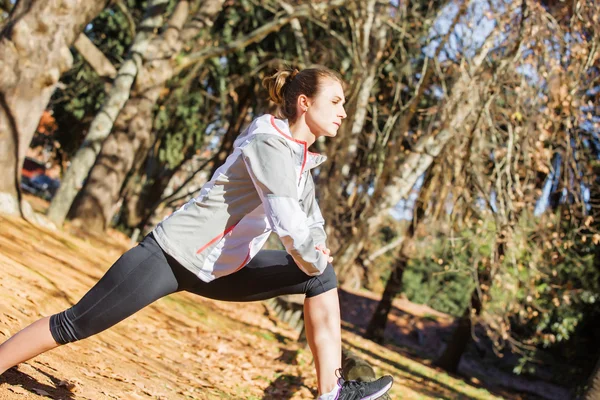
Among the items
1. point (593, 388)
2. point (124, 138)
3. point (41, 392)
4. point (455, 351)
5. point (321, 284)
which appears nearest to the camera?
point (321, 284)

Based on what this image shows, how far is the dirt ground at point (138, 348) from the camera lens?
13.8 ft

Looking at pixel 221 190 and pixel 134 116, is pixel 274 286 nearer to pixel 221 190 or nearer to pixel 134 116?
pixel 221 190

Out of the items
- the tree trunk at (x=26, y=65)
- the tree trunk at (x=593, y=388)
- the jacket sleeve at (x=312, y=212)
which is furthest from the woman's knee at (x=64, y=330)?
the tree trunk at (x=26, y=65)

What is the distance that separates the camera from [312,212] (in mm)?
3492

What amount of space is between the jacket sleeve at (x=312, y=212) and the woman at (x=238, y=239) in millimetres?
43

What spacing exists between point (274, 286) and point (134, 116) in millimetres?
9839

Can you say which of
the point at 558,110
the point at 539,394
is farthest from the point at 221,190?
the point at 539,394

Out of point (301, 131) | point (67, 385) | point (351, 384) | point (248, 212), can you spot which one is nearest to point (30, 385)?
point (67, 385)

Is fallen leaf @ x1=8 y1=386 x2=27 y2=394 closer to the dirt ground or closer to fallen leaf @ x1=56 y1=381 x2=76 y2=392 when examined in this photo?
the dirt ground

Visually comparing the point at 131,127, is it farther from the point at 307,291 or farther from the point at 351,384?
the point at 351,384

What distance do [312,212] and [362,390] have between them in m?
0.90

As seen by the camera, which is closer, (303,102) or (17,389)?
→ (303,102)

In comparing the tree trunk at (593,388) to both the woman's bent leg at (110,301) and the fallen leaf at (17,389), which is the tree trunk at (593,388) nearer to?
the woman's bent leg at (110,301)

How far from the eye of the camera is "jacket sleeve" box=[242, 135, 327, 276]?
2.96 metres
